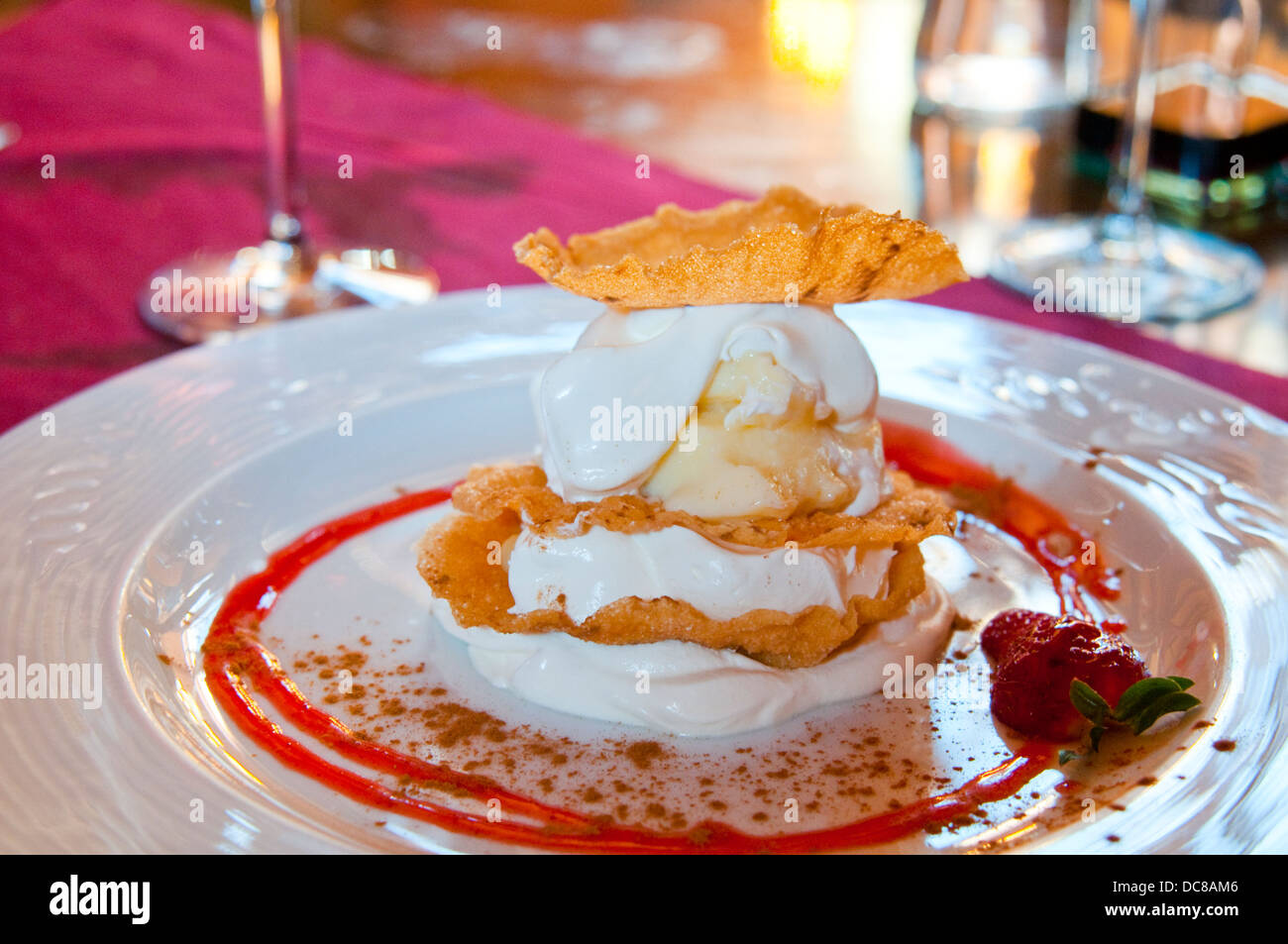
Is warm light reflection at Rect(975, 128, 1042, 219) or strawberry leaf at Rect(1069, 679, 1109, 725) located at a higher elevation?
warm light reflection at Rect(975, 128, 1042, 219)

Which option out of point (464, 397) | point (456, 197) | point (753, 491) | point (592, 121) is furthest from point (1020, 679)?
point (592, 121)

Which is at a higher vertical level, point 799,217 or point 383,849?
point 799,217

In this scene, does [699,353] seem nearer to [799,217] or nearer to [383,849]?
[799,217]

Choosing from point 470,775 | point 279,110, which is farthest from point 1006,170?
point 470,775

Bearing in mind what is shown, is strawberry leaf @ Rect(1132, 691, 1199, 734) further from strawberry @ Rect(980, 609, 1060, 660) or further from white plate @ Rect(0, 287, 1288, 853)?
strawberry @ Rect(980, 609, 1060, 660)

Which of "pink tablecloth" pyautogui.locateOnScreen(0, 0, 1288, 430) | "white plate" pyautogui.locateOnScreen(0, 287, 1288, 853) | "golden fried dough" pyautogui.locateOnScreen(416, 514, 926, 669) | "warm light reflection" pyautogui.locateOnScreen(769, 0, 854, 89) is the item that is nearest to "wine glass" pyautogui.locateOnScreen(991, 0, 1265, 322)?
"pink tablecloth" pyautogui.locateOnScreen(0, 0, 1288, 430)

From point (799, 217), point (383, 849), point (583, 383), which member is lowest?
point (383, 849)
